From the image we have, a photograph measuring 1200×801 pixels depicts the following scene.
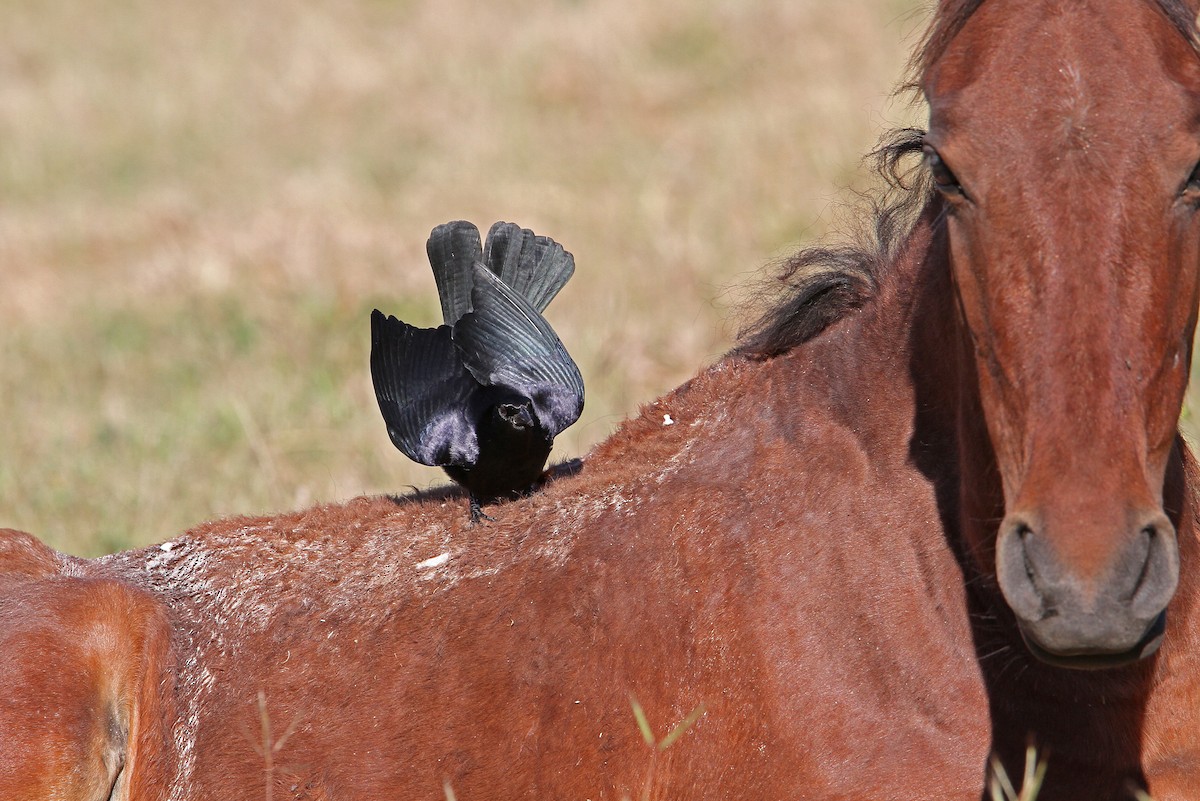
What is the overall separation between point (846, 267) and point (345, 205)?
8.72 meters

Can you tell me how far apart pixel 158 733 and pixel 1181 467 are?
280cm

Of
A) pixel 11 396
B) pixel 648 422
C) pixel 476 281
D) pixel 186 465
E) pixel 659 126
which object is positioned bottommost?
pixel 648 422

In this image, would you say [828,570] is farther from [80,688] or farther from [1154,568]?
[80,688]

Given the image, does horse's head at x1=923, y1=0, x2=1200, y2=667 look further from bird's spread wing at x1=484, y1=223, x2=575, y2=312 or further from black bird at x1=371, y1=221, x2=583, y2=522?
bird's spread wing at x1=484, y1=223, x2=575, y2=312

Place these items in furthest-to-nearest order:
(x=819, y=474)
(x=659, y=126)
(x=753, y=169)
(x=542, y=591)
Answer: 1. (x=659, y=126)
2. (x=753, y=169)
3. (x=542, y=591)
4. (x=819, y=474)

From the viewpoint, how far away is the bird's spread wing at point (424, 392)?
13.1 ft

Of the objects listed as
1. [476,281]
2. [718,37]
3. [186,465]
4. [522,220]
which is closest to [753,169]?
[522,220]

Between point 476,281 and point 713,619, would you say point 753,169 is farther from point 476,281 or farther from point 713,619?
point 713,619

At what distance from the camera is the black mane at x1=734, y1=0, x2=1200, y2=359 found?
326cm

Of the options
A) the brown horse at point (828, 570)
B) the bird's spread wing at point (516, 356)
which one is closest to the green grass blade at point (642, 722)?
the brown horse at point (828, 570)

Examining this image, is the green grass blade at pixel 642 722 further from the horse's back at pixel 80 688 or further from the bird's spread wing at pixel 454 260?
the bird's spread wing at pixel 454 260

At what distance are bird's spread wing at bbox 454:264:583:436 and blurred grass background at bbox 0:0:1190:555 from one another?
1.20m

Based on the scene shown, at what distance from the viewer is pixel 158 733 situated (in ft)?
12.4

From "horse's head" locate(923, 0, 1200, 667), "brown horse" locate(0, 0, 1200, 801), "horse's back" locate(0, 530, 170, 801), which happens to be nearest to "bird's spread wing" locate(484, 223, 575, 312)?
"brown horse" locate(0, 0, 1200, 801)
